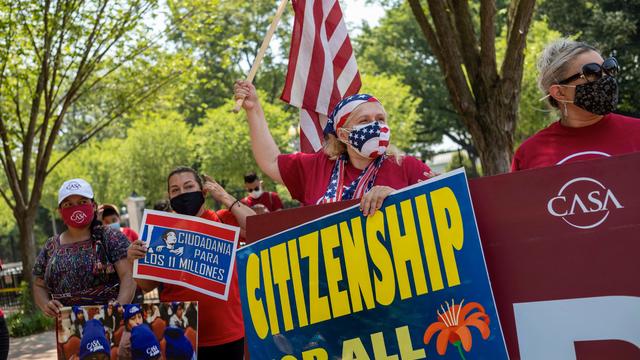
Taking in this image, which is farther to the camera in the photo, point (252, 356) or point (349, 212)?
point (252, 356)

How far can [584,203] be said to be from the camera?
2.53 meters

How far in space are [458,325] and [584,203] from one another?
0.60 meters

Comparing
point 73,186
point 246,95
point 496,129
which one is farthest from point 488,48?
point 73,186

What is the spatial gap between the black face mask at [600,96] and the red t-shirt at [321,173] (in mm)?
743

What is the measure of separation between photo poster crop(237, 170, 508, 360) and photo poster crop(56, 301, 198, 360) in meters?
0.99

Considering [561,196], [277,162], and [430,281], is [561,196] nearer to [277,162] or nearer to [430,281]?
[430,281]

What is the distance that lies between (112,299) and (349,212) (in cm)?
235

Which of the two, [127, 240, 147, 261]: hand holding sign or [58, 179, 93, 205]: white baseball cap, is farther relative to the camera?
[58, 179, 93, 205]: white baseball cap

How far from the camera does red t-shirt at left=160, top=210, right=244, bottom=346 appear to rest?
426 centimetres

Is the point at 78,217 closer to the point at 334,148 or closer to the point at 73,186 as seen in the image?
the point at 73,186

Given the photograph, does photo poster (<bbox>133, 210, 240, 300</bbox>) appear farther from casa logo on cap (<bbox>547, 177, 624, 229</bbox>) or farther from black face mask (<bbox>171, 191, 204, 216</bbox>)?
casa logo on cap (<bbox>547, 177, 624, 229</bbox>)

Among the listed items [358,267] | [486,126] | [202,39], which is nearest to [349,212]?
[358,267]

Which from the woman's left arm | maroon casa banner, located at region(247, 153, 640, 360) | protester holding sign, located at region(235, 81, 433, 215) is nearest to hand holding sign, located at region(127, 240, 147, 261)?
the woman's left arm

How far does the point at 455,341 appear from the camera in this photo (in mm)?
2594
